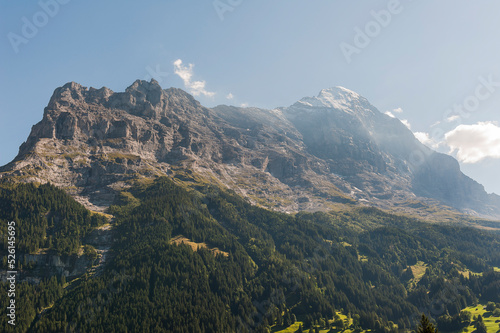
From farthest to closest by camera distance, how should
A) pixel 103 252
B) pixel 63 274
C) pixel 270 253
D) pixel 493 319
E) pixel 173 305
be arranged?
pixel 270 253, pixel 103 252, pixel 63 274, pixel 493 319, pixel 173 305

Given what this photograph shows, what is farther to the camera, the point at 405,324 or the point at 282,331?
Result: the point at 405,324

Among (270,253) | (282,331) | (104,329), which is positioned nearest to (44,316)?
(104,329)

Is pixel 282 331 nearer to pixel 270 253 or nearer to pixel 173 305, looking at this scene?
pixel 173 305

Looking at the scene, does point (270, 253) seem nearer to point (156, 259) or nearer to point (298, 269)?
point (298, 269)

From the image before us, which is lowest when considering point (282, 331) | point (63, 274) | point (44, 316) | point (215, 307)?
point (282, 331)

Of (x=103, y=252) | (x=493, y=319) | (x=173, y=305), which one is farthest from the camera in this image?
(x=103, y=252)

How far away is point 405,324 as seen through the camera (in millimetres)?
151375

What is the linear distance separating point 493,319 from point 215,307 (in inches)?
5287

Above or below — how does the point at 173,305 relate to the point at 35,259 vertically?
below

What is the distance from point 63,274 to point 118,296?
131 ft

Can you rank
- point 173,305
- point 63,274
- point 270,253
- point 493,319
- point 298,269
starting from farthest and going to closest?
point 270,253
point 298,269
point 63,274
point 493,319
point 173,305

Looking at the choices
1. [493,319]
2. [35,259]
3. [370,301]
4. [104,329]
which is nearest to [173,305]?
[104,329]

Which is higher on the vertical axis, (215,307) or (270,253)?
(270,253)

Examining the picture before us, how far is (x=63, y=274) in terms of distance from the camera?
151m
